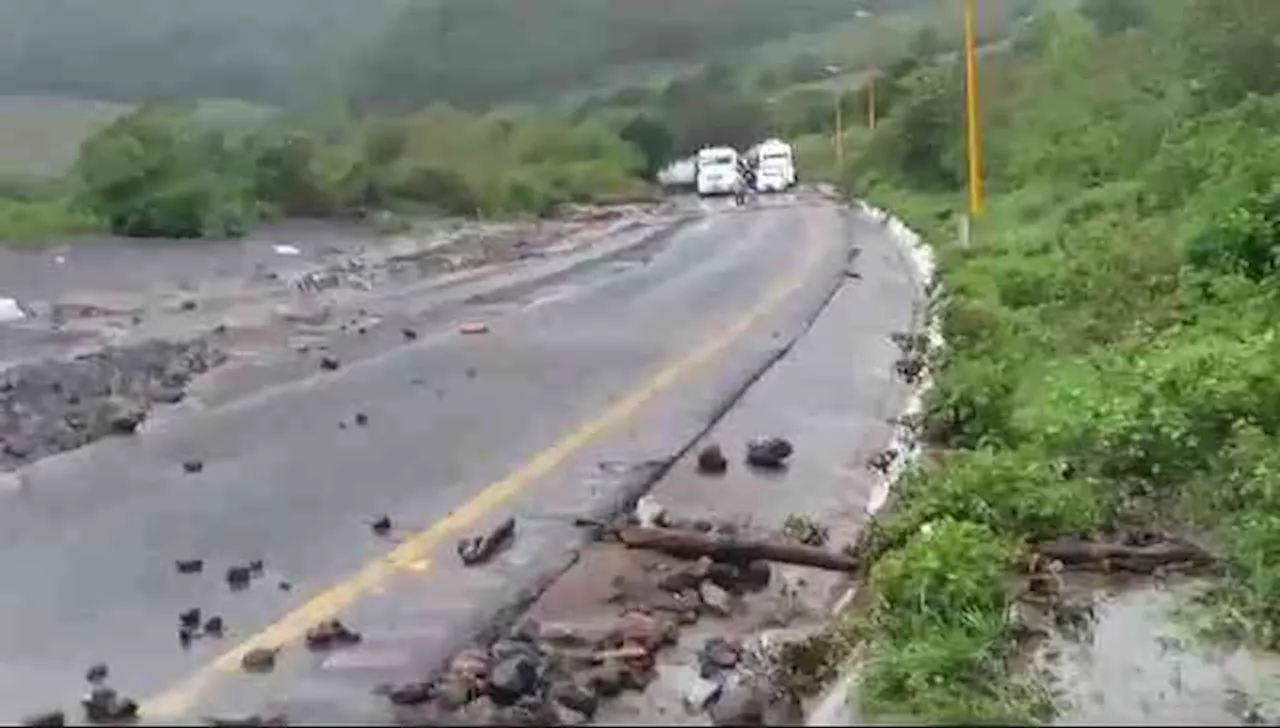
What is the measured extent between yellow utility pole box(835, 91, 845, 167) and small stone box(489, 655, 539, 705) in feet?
275

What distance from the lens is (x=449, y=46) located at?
465 feet

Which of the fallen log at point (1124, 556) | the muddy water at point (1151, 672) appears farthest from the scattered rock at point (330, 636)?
the fallen log at point (1124, 556)

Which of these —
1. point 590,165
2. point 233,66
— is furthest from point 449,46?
point 590,165

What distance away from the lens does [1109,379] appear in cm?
1314

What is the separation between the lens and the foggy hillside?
109812mm

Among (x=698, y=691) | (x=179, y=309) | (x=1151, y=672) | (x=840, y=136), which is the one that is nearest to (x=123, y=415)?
(x=698, y=691)

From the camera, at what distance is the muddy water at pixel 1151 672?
741 cm

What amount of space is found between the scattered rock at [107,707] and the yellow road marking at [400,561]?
7 centimetres

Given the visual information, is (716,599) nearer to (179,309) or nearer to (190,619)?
(190,619)

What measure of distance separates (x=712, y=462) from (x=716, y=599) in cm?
408

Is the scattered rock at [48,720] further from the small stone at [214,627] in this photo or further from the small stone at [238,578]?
the small stone at [238,578]

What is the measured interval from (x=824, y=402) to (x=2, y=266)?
34.7 metres

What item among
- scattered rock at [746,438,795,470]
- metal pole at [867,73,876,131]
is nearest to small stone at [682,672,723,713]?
scattered rock at [746,438,795,470]

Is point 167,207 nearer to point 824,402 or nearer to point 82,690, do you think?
point 824,402
